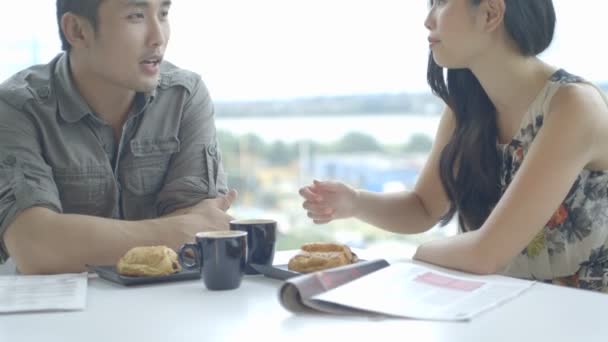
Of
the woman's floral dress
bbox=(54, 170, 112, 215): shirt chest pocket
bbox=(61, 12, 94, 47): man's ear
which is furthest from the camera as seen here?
bbox=(61, 12, 94, 47): man's ear

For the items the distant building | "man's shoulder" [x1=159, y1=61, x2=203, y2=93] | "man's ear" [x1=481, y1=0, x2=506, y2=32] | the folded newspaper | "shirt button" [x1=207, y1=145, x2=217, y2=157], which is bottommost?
the distant building

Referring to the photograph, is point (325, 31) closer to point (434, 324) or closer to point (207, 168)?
point (207, 168)

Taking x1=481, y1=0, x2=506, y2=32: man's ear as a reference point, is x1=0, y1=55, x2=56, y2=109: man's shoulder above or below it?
below

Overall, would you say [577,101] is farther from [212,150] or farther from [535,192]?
[212,150]

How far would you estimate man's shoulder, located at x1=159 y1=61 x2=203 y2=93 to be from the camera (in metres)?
2.13

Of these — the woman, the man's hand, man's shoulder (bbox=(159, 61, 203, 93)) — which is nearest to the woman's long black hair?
the woman

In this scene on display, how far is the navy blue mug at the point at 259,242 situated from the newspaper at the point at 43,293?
30 cm

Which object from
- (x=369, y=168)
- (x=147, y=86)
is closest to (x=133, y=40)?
(x=147, y=86)

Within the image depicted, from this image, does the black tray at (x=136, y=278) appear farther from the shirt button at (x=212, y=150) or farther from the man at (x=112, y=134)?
the shirt button at (x=212, y=150)

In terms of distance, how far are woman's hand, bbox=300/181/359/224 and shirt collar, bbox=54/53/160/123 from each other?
553 mm

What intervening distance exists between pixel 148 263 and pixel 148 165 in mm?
652

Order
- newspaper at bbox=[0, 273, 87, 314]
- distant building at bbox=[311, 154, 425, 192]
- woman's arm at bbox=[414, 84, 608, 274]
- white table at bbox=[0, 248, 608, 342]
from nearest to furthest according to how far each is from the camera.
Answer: white table at bbox=[0, 248, 608, 342], newspaper at bbox=[0, 273, 87, 314], woman's arm at bbox=[414, 84, 608, 274], distant building at bbox=[311, 154, 425, 192]

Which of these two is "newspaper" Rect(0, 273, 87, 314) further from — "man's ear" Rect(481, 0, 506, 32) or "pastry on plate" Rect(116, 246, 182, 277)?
"man's ear" Rect(481, 0, 506, 32)

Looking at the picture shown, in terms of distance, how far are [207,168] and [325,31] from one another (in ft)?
5.37
